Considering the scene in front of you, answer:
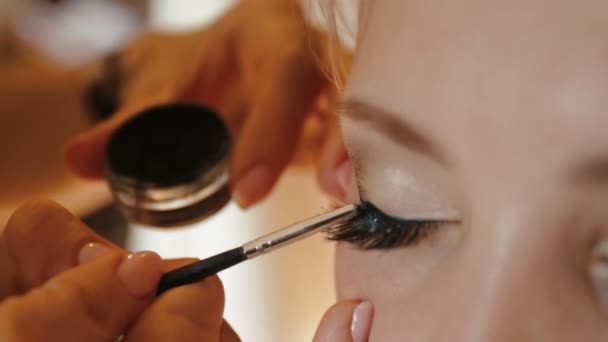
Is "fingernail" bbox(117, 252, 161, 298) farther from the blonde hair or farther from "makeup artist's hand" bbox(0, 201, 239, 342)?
the blonde hair

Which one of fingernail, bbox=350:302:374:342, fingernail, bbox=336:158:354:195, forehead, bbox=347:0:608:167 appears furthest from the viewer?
fingernail, bbox=336:158:354:195

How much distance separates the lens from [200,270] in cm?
39

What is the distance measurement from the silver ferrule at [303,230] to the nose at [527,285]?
3.8 inches

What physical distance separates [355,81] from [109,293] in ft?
0.53

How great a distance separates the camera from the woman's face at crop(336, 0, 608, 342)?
31 centimetres

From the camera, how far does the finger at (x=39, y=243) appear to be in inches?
15.3

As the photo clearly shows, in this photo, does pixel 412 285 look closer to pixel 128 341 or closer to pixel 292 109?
pixel 128 341

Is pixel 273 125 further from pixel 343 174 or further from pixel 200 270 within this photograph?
pixel 200 270

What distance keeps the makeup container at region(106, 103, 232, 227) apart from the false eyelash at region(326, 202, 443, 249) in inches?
6.9

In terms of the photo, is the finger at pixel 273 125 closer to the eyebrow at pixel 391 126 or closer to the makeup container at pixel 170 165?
the makeup container at pixel 170 165

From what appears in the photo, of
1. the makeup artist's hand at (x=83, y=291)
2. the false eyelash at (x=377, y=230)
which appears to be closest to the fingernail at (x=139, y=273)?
the makeup artist's hand at (x=83, y=291)

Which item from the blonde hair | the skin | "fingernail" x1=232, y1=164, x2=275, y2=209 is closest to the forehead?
the skin

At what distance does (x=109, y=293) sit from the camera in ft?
1.20

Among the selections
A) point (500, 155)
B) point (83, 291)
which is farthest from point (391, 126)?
point (83, 291)
